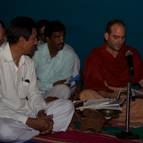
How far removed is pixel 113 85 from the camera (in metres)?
6.33

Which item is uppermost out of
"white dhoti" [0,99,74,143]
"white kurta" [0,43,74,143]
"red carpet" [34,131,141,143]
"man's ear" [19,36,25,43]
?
"man's ear" [19,36,25,43]

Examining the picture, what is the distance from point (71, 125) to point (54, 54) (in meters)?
1.23

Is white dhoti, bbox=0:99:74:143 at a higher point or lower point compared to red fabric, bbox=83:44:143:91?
lower

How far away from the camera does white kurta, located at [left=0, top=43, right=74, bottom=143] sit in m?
5.07

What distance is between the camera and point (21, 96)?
5.21 meters

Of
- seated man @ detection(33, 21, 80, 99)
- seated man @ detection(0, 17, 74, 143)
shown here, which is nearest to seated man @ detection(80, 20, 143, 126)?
seated man @ detection(33, 21, 80, 99)

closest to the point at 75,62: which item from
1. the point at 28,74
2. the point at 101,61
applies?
the point at 101,61

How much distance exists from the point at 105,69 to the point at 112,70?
9 cm

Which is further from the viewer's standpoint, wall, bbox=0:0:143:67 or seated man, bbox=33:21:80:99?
wall, bbox=0:0:143:67

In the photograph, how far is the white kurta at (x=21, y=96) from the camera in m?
5.07

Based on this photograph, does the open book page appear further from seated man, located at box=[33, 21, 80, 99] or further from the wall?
the wall

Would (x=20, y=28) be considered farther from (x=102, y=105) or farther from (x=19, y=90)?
(x=102, y=105)

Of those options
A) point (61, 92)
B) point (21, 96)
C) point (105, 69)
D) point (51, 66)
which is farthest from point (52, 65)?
point (21, 96)

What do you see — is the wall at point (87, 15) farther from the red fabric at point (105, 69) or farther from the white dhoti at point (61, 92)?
the white dhoti at point (61, 92)
